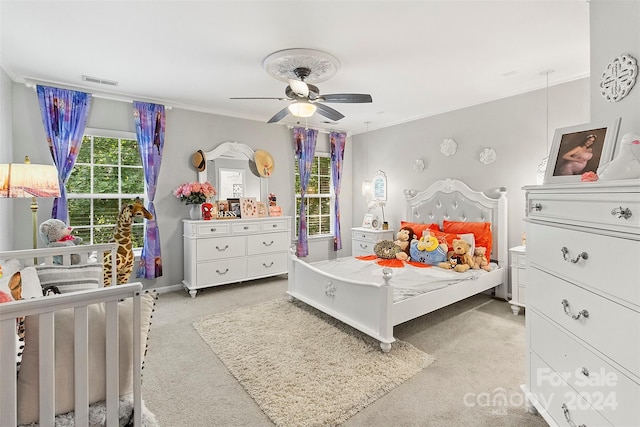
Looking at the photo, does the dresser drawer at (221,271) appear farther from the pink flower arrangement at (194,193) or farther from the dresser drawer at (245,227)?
the pink flower arrangement at (194,193)

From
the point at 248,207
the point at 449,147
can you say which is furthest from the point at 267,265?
the point at 449,147

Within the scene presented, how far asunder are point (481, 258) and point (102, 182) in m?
4.74

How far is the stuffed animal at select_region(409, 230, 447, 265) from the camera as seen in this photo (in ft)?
11.9

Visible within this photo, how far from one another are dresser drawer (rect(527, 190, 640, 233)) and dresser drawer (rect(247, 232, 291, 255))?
353cm

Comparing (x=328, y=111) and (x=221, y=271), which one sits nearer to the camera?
(x=328, y=111)

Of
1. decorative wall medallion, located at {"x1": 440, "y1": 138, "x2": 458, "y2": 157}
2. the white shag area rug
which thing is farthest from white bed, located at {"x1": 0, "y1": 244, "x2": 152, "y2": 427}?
decorative wall medallion, located at {"x1": 440, "y1": 138, "x2": 458, "y2": 157}

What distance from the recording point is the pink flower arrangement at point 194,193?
4.09 metres

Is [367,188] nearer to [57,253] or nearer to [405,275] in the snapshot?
[405,275]

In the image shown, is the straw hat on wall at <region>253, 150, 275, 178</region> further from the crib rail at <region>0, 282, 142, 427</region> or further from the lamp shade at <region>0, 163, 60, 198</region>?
the crib rail at <region>0, 282, 142, 427</region>

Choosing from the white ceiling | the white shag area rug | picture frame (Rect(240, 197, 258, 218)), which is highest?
the white ceiling

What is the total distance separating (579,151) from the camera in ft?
5.19

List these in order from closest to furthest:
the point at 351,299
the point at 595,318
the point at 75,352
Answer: the point at 75,352, the point at 595,318, the point at 351,299

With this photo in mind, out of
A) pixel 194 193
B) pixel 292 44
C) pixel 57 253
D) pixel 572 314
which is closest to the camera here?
pixel 572 314

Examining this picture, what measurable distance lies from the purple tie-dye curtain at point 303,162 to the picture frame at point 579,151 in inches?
156
